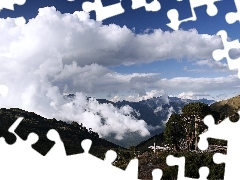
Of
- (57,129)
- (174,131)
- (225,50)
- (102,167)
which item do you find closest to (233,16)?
(225,50)

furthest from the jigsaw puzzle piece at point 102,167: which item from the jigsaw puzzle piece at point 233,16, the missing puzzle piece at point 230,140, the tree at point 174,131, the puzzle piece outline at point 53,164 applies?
the tree at point 174,131

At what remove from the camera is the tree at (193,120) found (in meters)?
47.0

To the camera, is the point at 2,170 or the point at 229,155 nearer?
the point at 229,155

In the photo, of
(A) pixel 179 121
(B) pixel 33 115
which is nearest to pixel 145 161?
(A) pixel 179 121

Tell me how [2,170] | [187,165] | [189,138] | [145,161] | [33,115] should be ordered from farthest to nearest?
1. [33,115]
2. [189,138]
3. [145,161]
4. [187,165]
5. [2,170]

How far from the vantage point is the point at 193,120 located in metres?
48.8

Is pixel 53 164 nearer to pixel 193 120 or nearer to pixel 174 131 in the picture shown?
pixel 193 120

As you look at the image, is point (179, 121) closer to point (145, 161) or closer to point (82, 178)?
point (145, 161)

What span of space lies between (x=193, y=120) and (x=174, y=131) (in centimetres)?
271

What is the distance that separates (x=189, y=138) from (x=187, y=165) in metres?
22.2

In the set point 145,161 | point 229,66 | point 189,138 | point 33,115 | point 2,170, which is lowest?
point 2,170

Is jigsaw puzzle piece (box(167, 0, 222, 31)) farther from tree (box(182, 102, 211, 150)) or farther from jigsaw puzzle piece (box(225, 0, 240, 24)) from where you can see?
tree (box(182, 102, 211, 150))

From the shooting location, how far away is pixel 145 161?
3944cm

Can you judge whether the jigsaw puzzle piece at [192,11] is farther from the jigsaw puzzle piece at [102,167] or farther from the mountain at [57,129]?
the mountain at [57,129]
